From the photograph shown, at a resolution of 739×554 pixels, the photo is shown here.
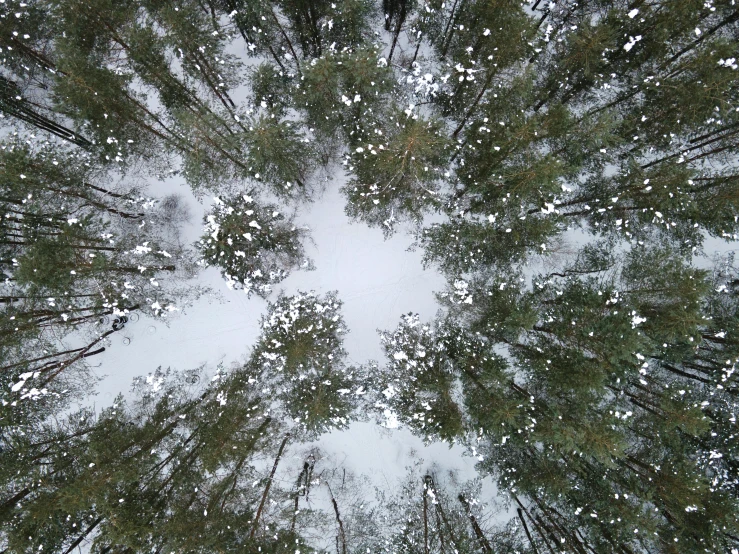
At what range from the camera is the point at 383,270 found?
1722 centimetres

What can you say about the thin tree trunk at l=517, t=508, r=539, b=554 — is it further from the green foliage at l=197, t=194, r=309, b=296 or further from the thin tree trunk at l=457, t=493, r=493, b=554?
the green foliage at l=197, t=194, r=309, b=296

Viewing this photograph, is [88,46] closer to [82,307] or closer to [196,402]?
[82,307]

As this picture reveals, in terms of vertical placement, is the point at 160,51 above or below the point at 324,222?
above

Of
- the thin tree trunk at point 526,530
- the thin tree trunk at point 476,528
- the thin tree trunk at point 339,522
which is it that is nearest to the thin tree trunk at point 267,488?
the thin tree trunk at point 339,522

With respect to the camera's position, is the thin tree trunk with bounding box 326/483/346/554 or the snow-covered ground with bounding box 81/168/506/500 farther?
the snow-covered ground with bounding box 81/168/506/500

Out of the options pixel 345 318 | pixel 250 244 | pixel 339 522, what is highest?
pixel 250 244

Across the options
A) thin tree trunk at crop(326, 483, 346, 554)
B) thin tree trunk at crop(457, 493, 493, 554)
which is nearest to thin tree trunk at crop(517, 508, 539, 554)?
thin tree trunk at crop(457, 493, 493, 554)

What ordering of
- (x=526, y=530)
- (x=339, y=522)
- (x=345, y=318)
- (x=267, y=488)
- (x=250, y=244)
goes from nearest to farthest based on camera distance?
1. (x=250, y=244)
2. (x=267, y=488)
3. (x=526, y=530)
4. (x=339, y=522)
5. (x=345, y=318)

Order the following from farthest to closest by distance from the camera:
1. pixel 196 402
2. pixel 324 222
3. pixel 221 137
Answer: pixel 324 222, pixel 196 402, pixel 221 137

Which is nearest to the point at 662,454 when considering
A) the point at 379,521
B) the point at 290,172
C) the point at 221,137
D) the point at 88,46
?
the point at 379,521

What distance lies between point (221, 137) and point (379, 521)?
17035 mm

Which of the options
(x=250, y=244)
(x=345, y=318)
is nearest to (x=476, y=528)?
(x=345, y=318)

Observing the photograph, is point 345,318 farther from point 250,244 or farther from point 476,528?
point 476,528

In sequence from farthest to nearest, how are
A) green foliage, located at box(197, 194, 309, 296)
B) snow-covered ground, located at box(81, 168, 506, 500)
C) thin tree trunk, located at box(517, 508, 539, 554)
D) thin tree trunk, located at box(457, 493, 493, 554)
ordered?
snow-covered ground, located at box(81, 168, 506, 500), thin tree trunk, located at box(517, 508, 539, 554), thin tree trunk, located at box(457, 493, 493, 554), green foliage, located at box(197, 194, 309, 296)
